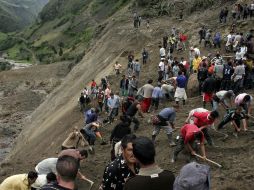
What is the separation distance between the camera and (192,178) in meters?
6.31

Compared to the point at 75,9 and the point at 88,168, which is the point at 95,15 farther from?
the point at 88,168

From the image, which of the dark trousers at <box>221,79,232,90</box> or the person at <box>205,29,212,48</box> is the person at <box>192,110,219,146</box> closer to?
the dark trousers at <box>221,79,232,90</box>

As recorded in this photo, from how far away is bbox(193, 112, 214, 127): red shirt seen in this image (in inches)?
524

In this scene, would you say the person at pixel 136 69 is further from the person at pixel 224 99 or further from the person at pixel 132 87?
the person at pixel 224 99

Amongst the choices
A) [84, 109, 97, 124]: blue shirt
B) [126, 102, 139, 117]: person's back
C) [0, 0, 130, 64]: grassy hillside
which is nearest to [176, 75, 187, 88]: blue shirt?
[126, 102, 139, 117]: person's back

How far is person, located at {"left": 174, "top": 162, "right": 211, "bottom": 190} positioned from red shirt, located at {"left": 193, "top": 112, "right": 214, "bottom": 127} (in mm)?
6939

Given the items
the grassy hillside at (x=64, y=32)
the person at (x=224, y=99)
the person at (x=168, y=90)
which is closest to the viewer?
the person at (x=224, y=99)

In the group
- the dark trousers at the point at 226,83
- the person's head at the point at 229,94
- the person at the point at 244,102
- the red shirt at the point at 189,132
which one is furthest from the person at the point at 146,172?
the dark trousers at the point at 226,83

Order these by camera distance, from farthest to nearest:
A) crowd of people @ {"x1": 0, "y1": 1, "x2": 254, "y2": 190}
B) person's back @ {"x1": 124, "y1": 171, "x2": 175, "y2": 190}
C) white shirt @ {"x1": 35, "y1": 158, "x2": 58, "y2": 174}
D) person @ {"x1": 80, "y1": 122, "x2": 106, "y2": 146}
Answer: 1. person @ {"x1": 80, "y1": 122, "x2": 106, "y2": 146}
2. white shirt @ {"x1": 35, "y1": 158, "x2": 58, "y2": 174}
3. crowd of people @ {"x1": 0, "y1": 1, "x2": 254, "y2": 190}
4. person's back @ {"x1": 124, "y1": 171, "x2": 175, "y2": 190}

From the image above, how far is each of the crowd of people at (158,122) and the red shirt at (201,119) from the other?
3cm

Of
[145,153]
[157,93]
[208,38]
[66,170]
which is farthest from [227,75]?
[66,170]

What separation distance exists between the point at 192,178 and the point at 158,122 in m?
8.42

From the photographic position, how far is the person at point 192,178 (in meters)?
6.28

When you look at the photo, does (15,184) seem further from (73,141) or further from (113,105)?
(113,105)
